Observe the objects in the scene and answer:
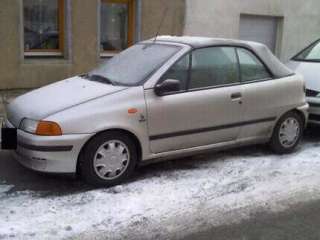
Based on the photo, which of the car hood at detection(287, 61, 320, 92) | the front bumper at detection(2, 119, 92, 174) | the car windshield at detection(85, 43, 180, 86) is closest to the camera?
the front bumper at detection(2, 119, 92, 174)

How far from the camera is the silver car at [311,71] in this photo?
702 cm

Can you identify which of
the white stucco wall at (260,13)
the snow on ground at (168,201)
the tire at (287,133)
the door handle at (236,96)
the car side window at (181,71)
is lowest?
the snow on ground at (168,201)

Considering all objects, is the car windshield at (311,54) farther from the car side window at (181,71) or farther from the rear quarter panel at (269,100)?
the car side window at (181,71)

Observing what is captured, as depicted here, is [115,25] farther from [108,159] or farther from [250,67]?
[108,159]

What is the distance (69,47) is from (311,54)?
472 cm

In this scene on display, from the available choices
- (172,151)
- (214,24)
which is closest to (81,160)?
(172,151)

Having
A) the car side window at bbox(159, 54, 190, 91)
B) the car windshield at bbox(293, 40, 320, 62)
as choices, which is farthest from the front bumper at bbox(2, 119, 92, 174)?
the car windshield at bbox(293, 40, 320, 62)

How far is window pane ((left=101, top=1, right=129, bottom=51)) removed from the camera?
10586 millimetres

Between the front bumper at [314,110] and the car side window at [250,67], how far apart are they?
48.8 inches

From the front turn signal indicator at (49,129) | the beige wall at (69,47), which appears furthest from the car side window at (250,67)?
the beige wall at (69,47)

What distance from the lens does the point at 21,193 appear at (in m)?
4.83

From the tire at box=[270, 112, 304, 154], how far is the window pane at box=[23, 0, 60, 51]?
5.47 meters

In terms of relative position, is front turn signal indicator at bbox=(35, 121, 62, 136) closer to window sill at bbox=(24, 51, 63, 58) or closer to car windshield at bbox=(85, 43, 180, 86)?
car windshield at bbox=(85, 43, 180, 86)

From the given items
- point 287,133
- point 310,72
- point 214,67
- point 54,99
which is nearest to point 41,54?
point 54,99
